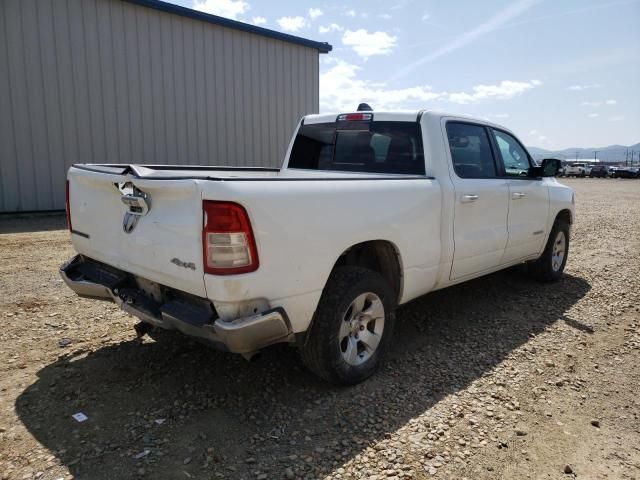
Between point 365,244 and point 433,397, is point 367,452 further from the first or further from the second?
point 365,244

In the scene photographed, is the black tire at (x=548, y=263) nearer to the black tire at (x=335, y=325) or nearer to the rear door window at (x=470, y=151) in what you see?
the rear door window at (x=470, y=151)

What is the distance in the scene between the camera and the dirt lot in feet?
8.40

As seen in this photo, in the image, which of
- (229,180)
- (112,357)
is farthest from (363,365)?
(112,357)

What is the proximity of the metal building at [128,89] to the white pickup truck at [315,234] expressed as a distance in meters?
7.58

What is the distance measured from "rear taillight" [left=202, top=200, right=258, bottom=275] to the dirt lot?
1015 mm

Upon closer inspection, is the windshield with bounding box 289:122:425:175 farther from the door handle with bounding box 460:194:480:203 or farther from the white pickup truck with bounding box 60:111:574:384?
the door handle with bounding box 460:194:480:203

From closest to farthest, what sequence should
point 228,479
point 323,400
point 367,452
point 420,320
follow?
1. point 228,479
2. point 367,452
3. point 323,400
4. point 420,320

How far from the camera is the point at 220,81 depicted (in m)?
12.7

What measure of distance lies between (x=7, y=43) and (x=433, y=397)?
1078cm

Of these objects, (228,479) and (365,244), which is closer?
(228,479)

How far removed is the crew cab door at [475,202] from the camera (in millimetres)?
4020

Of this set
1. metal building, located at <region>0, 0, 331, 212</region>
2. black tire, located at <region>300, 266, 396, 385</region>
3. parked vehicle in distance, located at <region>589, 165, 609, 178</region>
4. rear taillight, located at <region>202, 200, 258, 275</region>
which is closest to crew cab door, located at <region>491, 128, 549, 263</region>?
black tire, located at <region>300, 266, 396, 385</region>

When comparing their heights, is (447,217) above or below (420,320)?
above

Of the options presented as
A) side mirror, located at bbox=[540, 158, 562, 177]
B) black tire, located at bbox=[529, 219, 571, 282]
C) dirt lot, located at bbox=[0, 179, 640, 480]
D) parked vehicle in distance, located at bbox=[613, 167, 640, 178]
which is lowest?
dirt lot, located at bbox=[0, 179, 640, 480]
